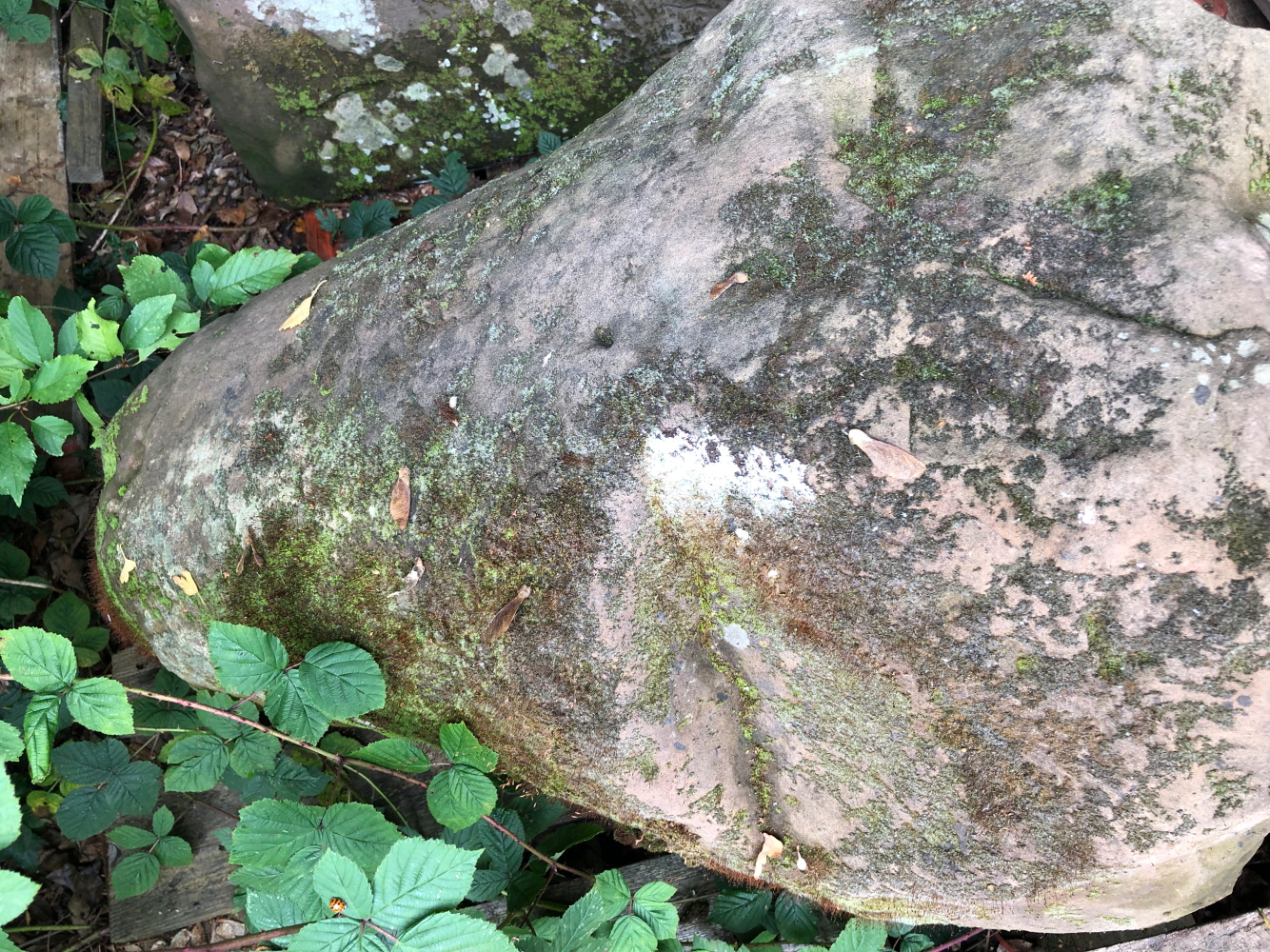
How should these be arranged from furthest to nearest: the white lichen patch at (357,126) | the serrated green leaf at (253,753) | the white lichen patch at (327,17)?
the white lichen patch at (357,126) < the white lichen patch at (327,17) < the serrated green leaf at (253,753)

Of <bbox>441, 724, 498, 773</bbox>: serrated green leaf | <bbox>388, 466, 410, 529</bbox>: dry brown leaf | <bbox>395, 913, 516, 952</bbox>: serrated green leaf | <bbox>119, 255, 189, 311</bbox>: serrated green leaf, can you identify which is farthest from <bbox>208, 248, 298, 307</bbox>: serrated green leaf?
<bbox>395, 913, 516, 952</bbox>: serrated green leaf

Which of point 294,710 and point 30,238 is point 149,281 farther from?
point 294,710

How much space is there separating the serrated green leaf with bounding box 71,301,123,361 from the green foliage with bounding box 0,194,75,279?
3.45ft

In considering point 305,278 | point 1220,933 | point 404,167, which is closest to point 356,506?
point 305,278

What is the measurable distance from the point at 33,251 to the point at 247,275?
1254 mm

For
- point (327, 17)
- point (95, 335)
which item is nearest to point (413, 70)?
point (327, 17)

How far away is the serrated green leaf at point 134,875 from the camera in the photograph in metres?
2.62

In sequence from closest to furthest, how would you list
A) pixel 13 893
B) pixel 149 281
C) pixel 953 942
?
1. pixel 13 893
2. pixel 953 942
3. pixel 149 281

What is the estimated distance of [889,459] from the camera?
149cm

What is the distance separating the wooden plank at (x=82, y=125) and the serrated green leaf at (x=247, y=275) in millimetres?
1831

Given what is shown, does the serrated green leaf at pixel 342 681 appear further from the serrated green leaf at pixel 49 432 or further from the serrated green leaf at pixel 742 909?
the serrated green leaf at pixel 742 909

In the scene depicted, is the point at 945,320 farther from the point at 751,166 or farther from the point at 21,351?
the point at 21,351

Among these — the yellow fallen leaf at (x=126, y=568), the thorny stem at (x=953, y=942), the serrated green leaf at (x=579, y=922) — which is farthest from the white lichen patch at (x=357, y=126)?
the thorny stem at (x=953, y=942)

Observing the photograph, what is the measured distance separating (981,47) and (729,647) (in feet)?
4.21
